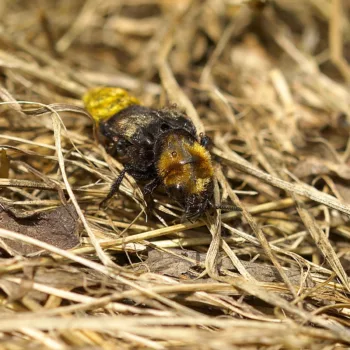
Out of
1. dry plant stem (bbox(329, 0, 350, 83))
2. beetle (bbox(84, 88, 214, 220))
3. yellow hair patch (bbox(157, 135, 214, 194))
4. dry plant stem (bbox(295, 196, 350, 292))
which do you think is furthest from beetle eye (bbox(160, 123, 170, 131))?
dry plant stem (bbox(329, 0, 350, 83))

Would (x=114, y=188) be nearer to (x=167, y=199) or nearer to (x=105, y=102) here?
(x=167, y=199)

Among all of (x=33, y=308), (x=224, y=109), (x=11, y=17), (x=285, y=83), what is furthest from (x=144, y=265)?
(x=11, y=17)

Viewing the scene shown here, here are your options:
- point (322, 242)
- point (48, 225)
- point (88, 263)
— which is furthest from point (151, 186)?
point (322, 242)

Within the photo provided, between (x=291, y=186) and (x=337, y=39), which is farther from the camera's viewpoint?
(x=337, y=39)

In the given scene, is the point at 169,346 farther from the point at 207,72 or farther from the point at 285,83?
the point at 285,83

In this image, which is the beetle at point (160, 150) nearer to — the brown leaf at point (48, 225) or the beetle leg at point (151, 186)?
the beetle leg at point (151, 186)

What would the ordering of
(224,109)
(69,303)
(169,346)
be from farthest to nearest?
(224,109) → (69,303) → (169,346)
